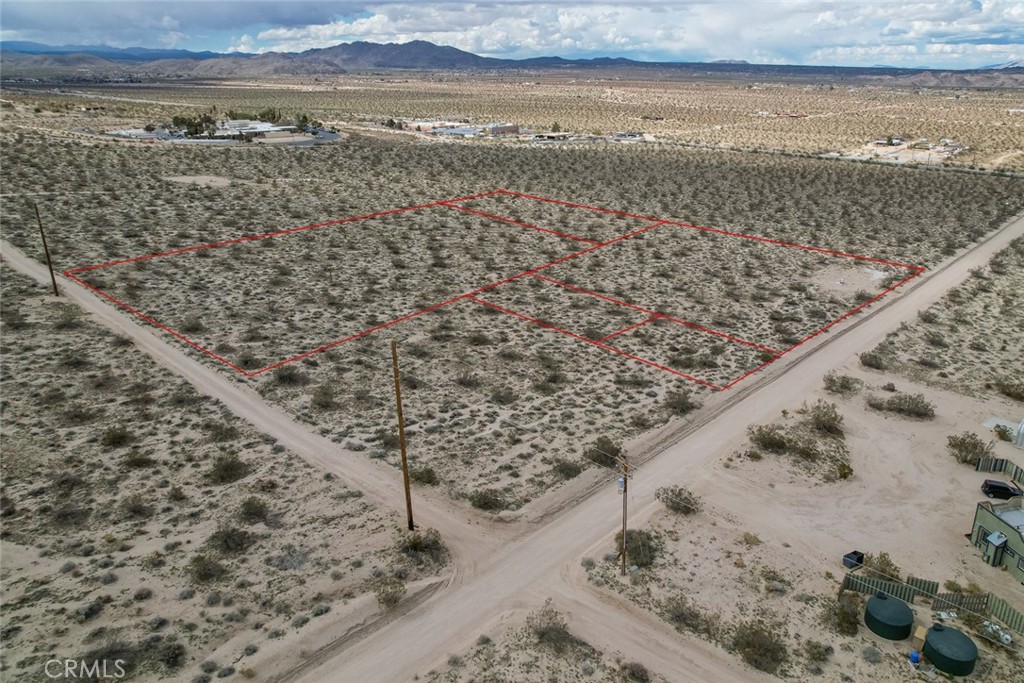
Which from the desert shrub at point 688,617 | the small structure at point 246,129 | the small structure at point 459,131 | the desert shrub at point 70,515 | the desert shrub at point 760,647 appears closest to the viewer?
the desert shrub at point 760,647

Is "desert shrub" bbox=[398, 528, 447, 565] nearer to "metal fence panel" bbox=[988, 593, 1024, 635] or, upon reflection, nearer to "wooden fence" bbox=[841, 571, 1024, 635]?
"wooden fence" bbox=[841, 571, 1024, 635]

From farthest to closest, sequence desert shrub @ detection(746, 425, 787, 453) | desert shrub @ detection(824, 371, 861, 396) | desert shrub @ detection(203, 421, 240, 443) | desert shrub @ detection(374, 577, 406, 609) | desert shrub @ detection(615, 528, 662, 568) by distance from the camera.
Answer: desert shrub @ detection(824, 371, 861, 396)
desert shrub @ detection(746, 425, 787, 453)
desert shrub @ detection(203, 421, 240, 443)
desert shrub @ detection(615, 528, 662, 568)
desert shrub @ detection(374, 577, 406, 609)

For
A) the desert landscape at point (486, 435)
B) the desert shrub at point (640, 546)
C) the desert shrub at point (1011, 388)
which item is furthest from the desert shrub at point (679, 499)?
the desert shrub at point (1011, 388)

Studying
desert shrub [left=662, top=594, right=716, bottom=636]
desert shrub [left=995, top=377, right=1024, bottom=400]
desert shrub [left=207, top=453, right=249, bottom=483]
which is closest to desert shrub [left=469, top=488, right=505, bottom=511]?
desert shrub [left=662, top=594, right=716, bottom=636]

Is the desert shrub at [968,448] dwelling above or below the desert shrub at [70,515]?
below

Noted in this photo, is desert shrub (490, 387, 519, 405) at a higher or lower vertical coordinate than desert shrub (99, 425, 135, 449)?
lower

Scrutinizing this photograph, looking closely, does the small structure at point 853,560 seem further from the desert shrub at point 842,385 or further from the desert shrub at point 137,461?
the desert shrub at point 137,461
